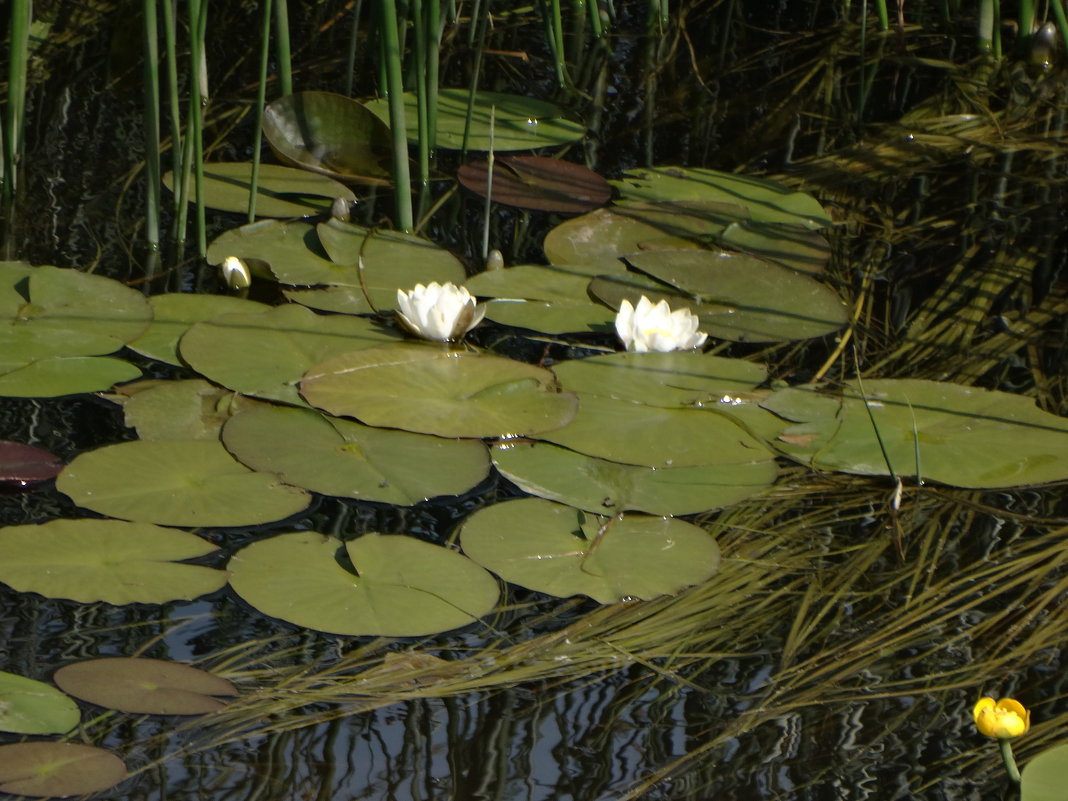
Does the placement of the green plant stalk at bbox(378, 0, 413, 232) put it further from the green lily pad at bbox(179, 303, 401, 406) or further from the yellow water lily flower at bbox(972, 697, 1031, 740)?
the yellow water lily flower at bbox(972, 697, 1031, 740)

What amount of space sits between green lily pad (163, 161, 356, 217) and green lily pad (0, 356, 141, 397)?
2.53 ft

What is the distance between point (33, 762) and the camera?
136 centimetres

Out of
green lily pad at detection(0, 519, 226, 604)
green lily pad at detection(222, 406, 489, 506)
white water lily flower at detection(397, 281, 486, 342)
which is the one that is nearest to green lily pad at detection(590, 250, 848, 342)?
white water lily flower at detection(397, 281, 486, 342)

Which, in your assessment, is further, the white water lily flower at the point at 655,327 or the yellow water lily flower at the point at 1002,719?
the white water lily flower at the point at 655,327

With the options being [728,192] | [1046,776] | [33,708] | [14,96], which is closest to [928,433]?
[1046,776]

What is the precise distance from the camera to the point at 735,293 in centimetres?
271

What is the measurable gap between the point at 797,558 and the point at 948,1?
365 centimetres

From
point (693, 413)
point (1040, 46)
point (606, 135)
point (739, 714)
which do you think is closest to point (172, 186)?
point (606, 135)

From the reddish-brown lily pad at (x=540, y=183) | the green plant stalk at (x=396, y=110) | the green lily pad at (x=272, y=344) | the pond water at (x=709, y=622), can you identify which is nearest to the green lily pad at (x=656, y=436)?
the pond water at (x=709, y=622)

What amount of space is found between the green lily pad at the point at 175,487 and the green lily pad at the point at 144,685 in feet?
1.18

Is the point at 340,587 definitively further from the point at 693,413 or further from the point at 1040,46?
the point at 1040,46

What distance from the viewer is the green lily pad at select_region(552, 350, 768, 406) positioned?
2283 mm

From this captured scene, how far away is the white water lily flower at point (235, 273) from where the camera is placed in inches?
102

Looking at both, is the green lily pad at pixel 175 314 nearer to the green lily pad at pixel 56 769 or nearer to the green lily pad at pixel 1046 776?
the green lily pad at pixel 56 769
